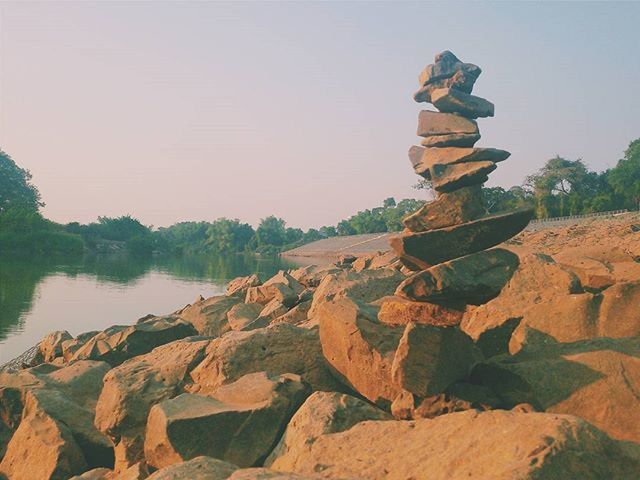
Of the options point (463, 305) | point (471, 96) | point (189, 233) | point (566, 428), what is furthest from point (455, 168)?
point (189, 233)

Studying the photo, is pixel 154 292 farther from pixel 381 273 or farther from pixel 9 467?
pixel 9 467

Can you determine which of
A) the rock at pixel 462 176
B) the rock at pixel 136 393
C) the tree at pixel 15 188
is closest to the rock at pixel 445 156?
the rock at pixel 462 176

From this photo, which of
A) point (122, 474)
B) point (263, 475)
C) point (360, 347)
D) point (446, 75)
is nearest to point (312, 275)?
point (446, 75)

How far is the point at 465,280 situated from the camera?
7.06 m

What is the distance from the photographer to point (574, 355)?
6.05m

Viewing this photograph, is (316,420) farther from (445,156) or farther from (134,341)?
(134,341)

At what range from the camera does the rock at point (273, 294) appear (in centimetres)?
1395

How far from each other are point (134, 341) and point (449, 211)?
6863 millimetres

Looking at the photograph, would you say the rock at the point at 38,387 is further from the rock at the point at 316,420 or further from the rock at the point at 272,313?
the rock at the point at 316,420

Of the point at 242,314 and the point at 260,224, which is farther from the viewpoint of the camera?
the point at 260,224

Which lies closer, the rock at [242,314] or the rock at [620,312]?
the rock at [620,312]

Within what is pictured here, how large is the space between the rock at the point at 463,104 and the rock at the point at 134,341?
6.61 metres

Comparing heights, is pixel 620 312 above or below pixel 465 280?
below

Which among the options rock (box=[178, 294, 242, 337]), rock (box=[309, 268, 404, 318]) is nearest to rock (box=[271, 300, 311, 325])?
rock (box=[309, 268, 404, 318])
